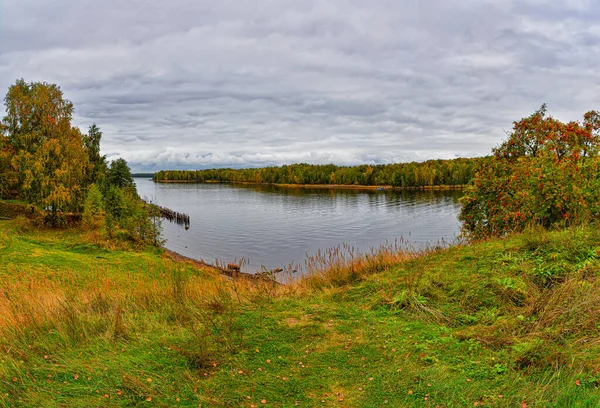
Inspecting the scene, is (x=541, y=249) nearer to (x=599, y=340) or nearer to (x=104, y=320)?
(x=599, y=340)

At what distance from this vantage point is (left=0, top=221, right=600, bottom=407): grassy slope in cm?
389

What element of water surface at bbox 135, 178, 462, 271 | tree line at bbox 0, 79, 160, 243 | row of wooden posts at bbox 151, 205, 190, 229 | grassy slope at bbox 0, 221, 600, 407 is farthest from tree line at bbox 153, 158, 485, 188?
grassy slope at bbox 0, 221, 600, 407

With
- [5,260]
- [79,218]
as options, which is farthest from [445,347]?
[79,218]

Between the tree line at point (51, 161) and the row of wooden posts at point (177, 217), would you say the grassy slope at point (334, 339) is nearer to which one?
the tree line at point (51, 161)

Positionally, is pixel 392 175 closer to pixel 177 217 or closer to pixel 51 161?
pixel 177 217

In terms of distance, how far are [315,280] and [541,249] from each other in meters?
4.71

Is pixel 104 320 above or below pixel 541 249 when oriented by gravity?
below

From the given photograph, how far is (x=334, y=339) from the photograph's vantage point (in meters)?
5.35

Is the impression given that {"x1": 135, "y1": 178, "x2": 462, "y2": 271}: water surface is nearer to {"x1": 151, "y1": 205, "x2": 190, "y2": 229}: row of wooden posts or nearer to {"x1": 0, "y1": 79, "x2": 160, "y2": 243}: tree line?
{"x1": 151, "y1": 205, "x2": 190, "y2": 229}: row of wooden posts

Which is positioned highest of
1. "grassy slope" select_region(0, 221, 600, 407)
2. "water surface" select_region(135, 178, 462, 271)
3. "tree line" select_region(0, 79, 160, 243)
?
"tree line" select_region(0, 79, 160, 243)

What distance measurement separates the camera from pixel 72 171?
32281mm

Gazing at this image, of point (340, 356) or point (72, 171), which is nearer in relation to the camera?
point (340, 356)

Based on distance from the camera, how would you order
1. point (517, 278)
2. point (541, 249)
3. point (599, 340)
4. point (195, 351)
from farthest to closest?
point (541, 249) < point (517, 278) < point (195, 351) < point (599, 340)

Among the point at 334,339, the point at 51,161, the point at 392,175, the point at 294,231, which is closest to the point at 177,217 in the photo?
the point at 294,231
